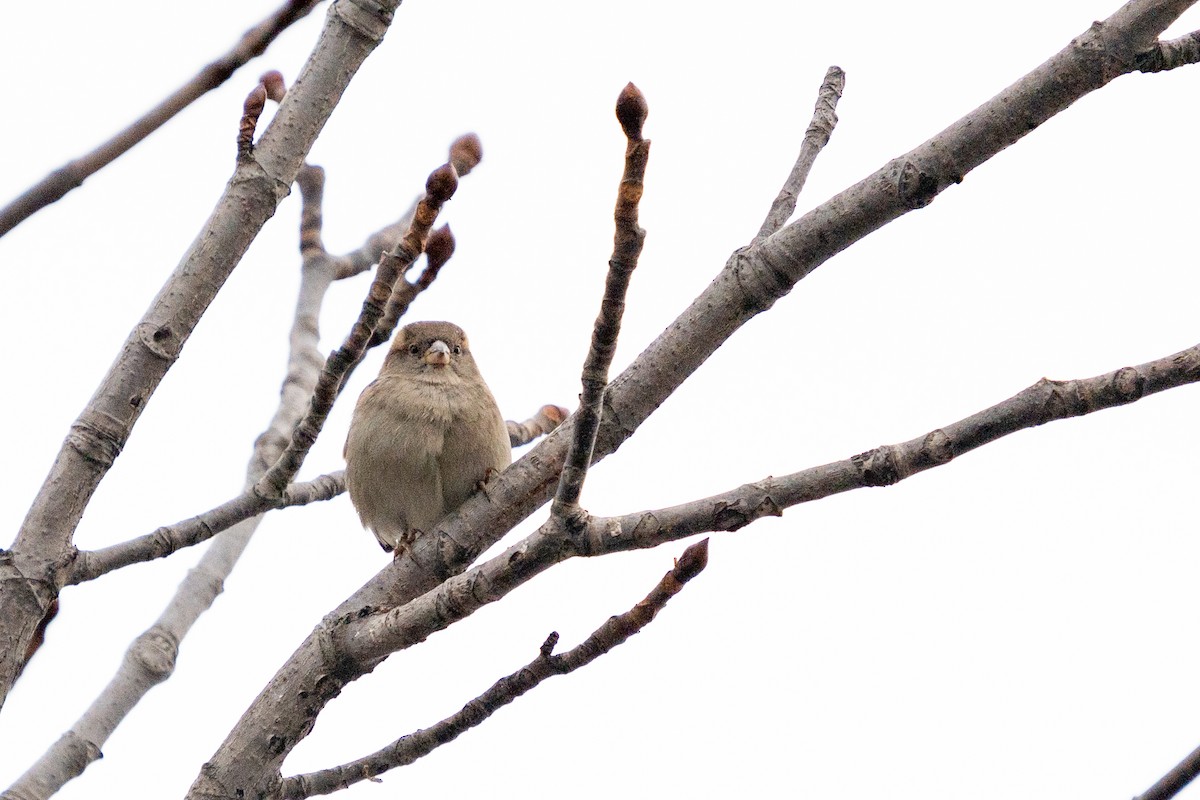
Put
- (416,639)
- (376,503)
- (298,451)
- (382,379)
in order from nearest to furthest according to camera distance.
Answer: (416,639), (298,451), (376,503), (382,379)

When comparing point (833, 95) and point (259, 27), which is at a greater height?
point (833, 95)

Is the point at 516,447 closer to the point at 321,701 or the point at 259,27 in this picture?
the point at 321,701

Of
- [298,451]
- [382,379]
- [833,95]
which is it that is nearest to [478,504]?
[298,451]

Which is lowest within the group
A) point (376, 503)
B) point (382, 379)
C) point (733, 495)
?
point (733, 495)

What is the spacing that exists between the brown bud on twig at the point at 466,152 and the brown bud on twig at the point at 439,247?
219 mm

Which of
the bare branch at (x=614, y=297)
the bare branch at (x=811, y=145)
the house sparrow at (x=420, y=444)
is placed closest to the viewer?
the bare branch at (x=614, y=297)

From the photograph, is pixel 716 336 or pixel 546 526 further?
pixel 716 336

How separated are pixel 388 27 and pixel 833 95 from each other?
1.42 meters

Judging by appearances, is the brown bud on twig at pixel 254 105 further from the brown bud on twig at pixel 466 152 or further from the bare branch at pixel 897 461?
the bare branch at pixel 897 461

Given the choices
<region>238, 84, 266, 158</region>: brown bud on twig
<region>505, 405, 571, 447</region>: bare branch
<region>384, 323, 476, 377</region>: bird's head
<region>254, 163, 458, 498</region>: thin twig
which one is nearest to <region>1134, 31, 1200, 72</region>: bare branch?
<region>254, 163, 458, 498</region>: thin twig

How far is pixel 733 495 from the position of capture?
2629 millimetres

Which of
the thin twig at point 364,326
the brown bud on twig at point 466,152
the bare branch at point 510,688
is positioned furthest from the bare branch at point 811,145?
the bare branch at point 510,688

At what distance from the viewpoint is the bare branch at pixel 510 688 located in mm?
2773

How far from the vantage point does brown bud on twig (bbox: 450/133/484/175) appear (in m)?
3.63
